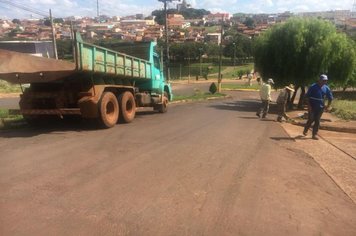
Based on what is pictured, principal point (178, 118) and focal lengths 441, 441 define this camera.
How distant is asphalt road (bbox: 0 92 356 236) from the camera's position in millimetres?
4875

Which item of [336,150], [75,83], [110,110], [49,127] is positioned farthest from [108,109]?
[336,150]

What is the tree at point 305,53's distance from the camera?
26.9m

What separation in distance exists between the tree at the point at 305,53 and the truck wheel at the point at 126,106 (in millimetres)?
15621

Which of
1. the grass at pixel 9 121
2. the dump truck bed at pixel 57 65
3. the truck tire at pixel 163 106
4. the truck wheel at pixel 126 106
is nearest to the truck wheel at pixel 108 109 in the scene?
the truck wheel at pixel 126 106

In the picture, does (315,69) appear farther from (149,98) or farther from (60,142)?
(60,142)

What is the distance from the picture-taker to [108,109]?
13.0 metres

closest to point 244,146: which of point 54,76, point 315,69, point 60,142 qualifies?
point 60,142

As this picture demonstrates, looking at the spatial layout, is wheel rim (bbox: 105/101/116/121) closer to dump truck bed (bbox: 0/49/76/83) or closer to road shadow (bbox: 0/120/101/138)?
road shadow (bbox: 0/120/101/138)

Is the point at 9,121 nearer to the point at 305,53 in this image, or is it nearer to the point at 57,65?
the point at 57,65

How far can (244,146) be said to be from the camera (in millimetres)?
9984

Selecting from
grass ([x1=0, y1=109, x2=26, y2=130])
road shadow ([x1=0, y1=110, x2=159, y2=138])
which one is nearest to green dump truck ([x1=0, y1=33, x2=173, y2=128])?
road shadow ([x1=0, y1=110, x2=159, y2=138])

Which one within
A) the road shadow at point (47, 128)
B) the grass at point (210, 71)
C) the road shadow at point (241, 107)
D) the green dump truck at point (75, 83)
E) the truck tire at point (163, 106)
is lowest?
the grass at point (210, 71)

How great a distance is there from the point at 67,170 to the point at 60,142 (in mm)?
2940

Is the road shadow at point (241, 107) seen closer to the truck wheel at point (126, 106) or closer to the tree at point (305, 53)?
the tree at point (305, 53)
